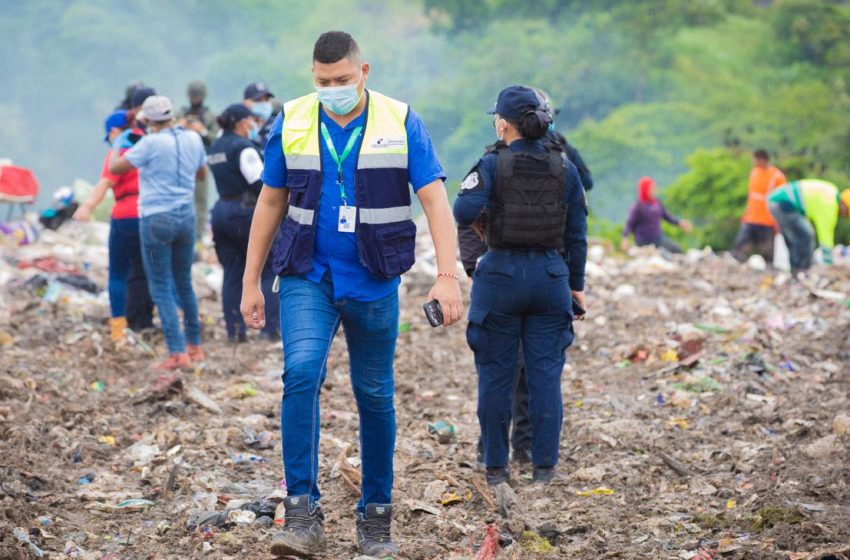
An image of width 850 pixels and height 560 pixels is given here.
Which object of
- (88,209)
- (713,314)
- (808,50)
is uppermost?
(808,50)

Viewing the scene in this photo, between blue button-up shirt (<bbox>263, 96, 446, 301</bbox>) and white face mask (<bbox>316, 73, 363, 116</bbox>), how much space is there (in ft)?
0.26

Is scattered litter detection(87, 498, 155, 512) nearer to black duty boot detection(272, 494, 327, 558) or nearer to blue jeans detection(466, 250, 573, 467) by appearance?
black duty boot detection(272, 494, 327, 558)

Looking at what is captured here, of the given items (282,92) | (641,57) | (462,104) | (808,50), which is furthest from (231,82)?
(808,50)

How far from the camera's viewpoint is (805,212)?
45.9ft

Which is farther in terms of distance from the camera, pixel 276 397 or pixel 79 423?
pixel 276 397

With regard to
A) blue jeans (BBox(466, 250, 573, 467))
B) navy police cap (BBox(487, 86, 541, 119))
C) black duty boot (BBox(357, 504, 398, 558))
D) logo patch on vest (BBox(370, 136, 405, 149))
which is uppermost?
navy police cap (BBox(487, 86, 541, 119))

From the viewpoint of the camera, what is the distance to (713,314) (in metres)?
12.0

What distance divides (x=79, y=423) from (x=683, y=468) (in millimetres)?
3671

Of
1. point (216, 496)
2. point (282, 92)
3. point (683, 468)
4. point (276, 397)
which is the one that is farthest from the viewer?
point (282, 92)

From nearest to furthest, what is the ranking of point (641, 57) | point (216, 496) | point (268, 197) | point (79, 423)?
point (268, 197), point (216, 496), point (79, 423), point (641, 57)

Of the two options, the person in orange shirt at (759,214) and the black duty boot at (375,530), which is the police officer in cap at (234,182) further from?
the person in orange shirt at (759,214)

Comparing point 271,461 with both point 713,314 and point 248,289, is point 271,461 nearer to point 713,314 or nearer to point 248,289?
point 248,289

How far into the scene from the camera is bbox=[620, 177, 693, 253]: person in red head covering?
54.9 ft

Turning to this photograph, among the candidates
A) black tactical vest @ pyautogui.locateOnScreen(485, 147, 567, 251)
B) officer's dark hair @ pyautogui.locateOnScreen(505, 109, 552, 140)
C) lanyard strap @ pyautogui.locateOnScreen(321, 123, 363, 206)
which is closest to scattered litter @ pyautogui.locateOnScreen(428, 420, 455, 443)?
black tactical vest @ pyautogui.locateOnScreen(485, 147, 567, 251)
